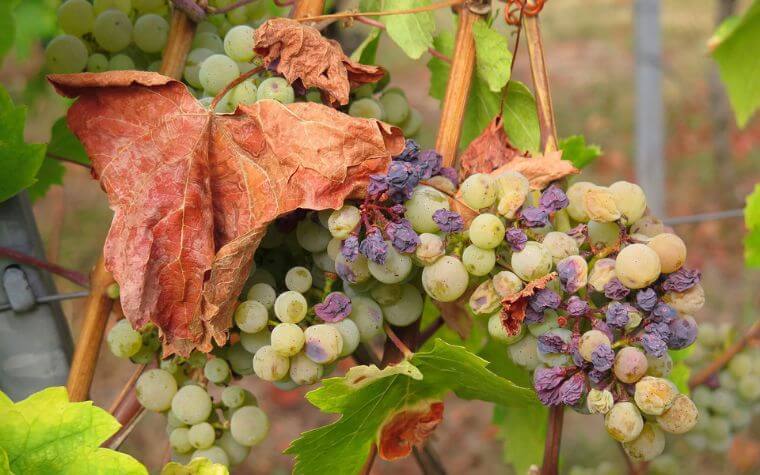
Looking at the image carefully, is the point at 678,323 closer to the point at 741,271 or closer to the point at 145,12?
the point at 145,12

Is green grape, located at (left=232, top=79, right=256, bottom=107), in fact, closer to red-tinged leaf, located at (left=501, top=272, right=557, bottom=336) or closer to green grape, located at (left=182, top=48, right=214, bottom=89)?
green grape, located at (left=182, top=48, right=214, bottom=89)

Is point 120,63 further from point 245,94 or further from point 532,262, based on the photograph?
point 532,262

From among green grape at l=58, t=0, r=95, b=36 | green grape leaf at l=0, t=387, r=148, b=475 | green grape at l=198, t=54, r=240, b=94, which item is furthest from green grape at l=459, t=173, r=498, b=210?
green grape at l=58, t=0, r=95, b=36

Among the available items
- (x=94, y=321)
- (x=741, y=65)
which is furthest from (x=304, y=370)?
(x=741, y=65)

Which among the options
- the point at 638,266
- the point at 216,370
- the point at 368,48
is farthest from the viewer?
the point at 368,48

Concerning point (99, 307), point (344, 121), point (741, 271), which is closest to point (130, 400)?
point (99, 307)
